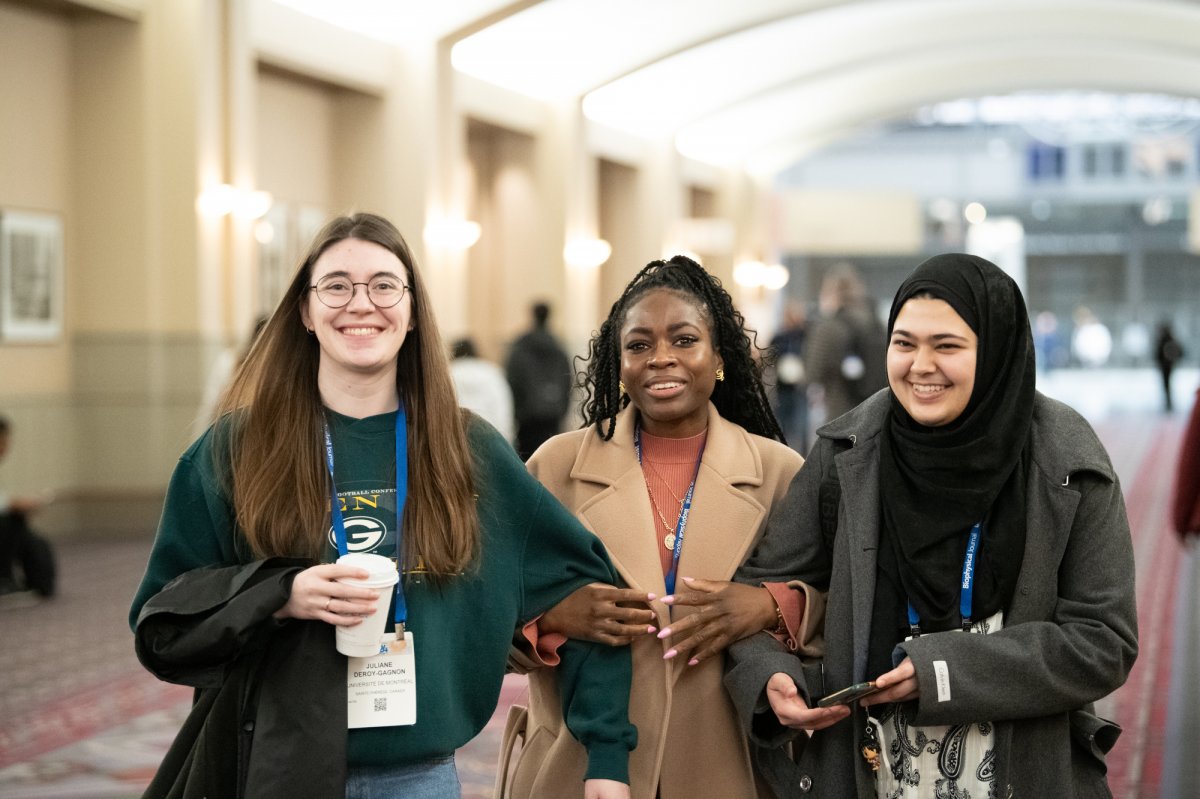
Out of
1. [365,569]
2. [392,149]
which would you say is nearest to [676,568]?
[365,569]

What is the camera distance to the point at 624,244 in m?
25.0

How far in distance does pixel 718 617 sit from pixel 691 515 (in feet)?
0.86

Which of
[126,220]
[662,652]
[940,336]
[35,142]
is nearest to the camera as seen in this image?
[940,336]

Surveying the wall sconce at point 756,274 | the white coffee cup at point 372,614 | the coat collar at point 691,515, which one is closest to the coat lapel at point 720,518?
the coat collar at point 691,515

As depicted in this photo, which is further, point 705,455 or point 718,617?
point 705,455

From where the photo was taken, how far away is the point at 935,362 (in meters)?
2.53

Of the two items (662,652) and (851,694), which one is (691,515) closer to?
(662,652)

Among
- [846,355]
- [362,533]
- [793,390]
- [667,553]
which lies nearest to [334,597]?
[362,533]

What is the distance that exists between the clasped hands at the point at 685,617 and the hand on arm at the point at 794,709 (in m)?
0.14

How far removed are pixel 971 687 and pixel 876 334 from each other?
1009 cm

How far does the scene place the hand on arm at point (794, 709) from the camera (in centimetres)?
260

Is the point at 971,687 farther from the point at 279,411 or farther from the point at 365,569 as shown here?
the point at 279,411

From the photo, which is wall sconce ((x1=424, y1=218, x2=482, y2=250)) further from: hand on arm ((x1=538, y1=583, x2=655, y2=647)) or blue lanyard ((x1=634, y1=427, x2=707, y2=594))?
hand on arm ((x1=538, y1=583, x2=655, y2=647))

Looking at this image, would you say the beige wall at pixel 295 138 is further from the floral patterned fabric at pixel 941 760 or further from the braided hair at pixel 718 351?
the floral patterned fabric at pixel 941 760
